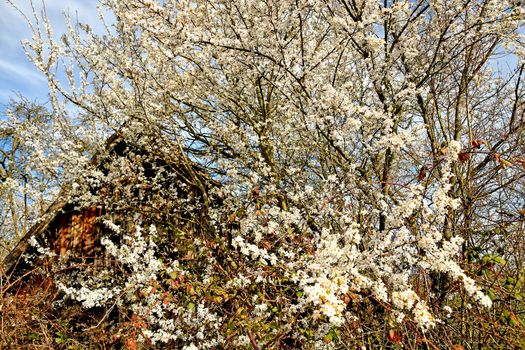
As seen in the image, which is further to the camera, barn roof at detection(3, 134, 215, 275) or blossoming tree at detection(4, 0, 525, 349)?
barn roof at detection(3, 134, 215, 275)

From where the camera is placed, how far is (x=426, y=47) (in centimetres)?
550

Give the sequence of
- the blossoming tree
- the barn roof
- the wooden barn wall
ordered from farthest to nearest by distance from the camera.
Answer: the wooden barn wall < the barn roof < the blossoming tree

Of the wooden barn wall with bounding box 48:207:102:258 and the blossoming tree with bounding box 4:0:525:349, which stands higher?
the blossoming tree with bounding box 4:0:525:349

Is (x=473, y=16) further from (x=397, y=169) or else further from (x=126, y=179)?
(x=126, y=179)

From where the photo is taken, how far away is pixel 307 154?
683 centimetres

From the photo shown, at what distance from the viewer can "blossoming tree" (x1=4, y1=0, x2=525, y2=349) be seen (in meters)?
3.43

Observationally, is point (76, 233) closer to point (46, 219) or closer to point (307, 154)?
point (46, 219)

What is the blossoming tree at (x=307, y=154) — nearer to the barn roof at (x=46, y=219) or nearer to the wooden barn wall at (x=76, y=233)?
the barn roof at (x=46, y=219)

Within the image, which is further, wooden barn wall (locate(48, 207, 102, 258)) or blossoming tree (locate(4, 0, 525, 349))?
wooden barn wall (locate(48, 207, 102, 258))

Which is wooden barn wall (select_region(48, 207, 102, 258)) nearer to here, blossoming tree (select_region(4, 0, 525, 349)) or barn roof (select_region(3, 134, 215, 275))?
barn roof (select_region(3, 134, 215, 275))

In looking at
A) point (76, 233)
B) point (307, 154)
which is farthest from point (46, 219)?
point (307, 154)

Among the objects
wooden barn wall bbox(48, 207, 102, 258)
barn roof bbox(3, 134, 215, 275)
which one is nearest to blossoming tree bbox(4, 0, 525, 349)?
barn roof bbox(3, 134, 215, 275)

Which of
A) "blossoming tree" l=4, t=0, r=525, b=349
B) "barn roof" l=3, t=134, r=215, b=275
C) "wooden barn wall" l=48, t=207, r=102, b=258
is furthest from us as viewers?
"wooden barn wall" l=48, t=207, r=102, b=258

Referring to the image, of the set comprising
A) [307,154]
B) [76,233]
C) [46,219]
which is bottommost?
[46,219]
